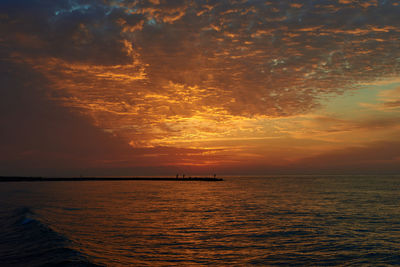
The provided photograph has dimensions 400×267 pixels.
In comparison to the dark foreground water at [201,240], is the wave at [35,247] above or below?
above

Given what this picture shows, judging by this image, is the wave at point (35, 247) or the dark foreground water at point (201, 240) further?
the dark foreground water at point (201, 240)

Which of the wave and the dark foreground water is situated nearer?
the wave

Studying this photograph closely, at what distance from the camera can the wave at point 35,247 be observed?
1448 centimetres

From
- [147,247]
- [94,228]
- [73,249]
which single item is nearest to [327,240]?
[147,247]

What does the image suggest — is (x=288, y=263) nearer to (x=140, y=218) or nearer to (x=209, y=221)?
(x=209, y=221)

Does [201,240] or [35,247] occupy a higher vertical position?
[35,247]

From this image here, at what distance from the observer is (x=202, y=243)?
63.8ft

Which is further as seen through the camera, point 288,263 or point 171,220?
point 171,220

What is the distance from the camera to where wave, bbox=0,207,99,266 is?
14477 millimetres

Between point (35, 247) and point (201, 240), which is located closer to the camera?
point (35, 247)

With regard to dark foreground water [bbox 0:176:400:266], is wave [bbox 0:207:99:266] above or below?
above

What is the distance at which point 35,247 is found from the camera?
17.5 metres

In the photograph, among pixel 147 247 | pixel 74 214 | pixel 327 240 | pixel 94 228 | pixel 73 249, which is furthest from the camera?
pixel 74 214

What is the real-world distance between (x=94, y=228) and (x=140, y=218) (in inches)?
245
